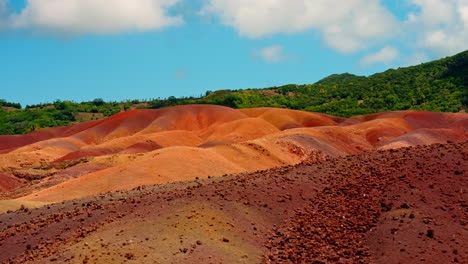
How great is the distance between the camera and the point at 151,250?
13102mm

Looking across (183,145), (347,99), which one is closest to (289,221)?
(183,145)

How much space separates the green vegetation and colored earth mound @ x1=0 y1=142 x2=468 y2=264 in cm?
9017

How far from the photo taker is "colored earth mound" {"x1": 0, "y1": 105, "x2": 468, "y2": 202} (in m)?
33.0

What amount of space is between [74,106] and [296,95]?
63780mm

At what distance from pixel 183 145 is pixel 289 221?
179 feet

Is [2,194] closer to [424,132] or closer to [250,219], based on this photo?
[250,219]

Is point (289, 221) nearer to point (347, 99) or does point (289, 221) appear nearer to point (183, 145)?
point (183, 145)

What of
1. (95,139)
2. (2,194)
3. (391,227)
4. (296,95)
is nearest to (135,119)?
(95,139)

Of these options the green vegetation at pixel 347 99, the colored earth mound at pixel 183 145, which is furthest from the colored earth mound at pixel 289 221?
the green vegetation at pixel 347 99

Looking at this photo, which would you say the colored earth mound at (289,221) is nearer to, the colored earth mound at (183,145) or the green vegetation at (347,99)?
the colored earth mound at (183,145)

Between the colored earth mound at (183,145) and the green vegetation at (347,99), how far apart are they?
26225 mm

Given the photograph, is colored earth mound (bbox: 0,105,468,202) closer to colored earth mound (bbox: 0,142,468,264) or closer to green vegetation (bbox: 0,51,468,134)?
colored earth mound (bbox: 0,142,468,264)

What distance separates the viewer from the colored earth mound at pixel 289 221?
12.8 metres

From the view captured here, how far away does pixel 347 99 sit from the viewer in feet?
406
